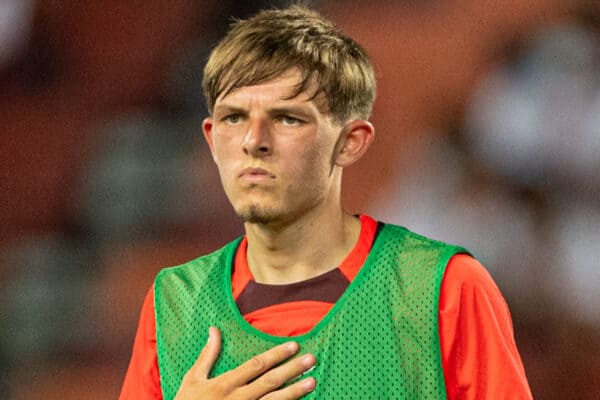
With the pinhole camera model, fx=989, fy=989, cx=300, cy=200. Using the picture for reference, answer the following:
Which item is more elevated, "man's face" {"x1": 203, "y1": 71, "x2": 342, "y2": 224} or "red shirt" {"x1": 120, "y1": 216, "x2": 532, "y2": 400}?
"man's face" {"x1": 203, "y1": 71, "x2": 342, "y2": 224}

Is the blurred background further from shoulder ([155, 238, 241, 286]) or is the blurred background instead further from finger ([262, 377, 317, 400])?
finger ([262, 377, 317, 400])

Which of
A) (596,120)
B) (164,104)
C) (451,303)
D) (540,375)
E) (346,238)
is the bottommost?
(540,375)

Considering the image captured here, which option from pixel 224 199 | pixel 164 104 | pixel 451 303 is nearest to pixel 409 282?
pixel 451 303

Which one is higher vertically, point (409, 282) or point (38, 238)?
point (38, 238)

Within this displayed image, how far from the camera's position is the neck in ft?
4.95

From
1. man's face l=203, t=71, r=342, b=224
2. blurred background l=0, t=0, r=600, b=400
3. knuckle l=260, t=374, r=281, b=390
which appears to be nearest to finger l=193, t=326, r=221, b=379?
knuckle l=260, t=374, r=281, b=390

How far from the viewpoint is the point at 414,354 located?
4.66ft

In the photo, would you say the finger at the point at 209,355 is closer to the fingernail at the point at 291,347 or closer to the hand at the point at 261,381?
the hand at the point at 261,381

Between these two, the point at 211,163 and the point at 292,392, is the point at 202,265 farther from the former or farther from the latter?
the point at 211,163

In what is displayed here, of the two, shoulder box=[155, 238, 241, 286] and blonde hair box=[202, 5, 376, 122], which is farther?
shoulder box=[155, 238, 241, 286]

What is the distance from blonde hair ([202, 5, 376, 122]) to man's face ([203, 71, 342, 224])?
18 millimetres

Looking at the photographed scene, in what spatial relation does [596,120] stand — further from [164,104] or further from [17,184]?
[17,184]

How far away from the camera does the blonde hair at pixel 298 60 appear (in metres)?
1.46

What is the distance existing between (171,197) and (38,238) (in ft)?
1.14
